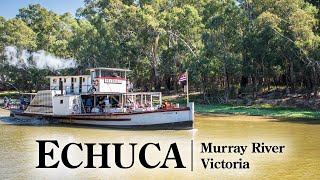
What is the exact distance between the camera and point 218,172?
1363 cm

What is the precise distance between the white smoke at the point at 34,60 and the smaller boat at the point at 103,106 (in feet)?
85.6

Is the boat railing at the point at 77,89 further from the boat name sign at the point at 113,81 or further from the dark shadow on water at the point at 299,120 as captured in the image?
the dark shadow on water at the point at 299,120

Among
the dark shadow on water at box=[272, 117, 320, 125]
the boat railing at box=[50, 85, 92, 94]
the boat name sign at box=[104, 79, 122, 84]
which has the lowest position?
the dark shadow on water at box=[272, 117, 320, 125]

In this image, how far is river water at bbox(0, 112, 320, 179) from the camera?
1333cm

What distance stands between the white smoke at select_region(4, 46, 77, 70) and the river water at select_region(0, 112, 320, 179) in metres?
29.4

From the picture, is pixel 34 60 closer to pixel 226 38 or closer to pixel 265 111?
pixel 226 38

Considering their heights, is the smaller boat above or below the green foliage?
below

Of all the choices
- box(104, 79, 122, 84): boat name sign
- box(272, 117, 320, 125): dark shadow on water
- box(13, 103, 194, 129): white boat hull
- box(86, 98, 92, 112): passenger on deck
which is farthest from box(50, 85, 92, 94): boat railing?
box(272, 117, 320, 125): dark shadow on water

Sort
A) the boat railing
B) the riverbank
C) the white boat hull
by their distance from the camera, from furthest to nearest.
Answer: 1. the riverbank
2. the boat railing
3. the white boat hull

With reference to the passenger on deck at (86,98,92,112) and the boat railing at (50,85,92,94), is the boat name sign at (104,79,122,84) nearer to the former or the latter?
the boat railing at (50,85,92,94)

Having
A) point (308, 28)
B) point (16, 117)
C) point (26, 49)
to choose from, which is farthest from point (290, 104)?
point (26, 49)

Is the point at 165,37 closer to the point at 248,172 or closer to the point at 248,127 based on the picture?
the point at 248,127

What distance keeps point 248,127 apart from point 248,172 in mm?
13379

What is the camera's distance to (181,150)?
17.7m
